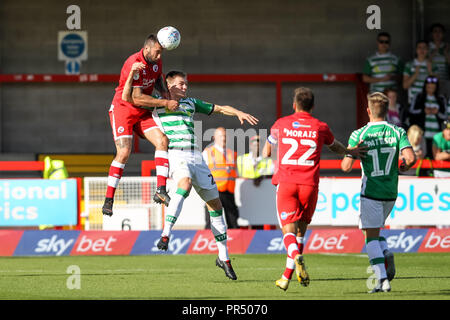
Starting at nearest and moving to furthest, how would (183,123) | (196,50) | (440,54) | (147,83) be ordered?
(183,123), (147,83), (440,54), (196,50)

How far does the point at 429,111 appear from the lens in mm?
18922

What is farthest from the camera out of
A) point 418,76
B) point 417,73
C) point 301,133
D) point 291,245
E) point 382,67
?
point 382,67

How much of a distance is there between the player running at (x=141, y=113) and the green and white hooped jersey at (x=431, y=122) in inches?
333

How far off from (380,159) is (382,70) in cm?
1138

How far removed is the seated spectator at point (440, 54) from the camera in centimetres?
2072

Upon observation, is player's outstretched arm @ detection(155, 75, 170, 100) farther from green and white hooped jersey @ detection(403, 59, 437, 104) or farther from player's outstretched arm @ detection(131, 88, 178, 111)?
green and white hooped jersey @ detection(403, 59, 437, 104)

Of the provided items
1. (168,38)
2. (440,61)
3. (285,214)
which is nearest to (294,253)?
(285,214)

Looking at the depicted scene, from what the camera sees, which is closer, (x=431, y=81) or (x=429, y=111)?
(x=431, y=81)

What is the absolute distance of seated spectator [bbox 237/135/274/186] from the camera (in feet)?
52.2

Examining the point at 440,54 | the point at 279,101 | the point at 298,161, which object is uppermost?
the point at 440,54

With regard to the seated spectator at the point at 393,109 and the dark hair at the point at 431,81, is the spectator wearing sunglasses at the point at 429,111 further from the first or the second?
the seated spectator at the point at 393,109

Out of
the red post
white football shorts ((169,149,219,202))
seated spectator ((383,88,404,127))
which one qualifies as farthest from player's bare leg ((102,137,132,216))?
the red post

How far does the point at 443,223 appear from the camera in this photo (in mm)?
15227

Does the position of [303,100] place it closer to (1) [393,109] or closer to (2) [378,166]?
(2) [378,166]
